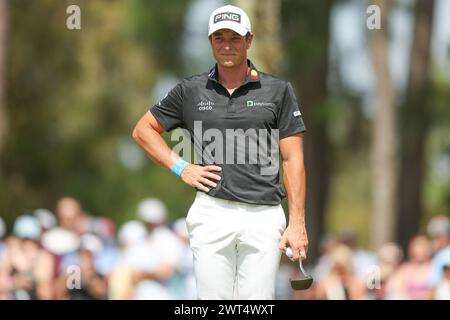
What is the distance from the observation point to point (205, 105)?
723 cm

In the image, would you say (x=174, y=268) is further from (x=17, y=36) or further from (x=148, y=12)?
(x=17, y=36)

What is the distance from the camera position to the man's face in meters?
7.16

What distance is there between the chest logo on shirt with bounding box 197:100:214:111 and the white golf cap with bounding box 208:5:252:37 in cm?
43

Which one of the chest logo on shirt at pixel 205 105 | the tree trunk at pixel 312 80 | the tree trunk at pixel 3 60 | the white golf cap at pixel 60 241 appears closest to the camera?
the chest logo on shirt at pixel 205 105

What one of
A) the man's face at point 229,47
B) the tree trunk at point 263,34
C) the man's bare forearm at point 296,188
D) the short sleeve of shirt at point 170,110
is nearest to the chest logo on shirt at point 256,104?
the man's face at point 229,47

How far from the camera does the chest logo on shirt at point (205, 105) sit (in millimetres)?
7211

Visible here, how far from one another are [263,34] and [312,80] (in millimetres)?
9051

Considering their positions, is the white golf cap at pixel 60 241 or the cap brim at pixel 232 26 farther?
the white golf cap at pixel 60 241

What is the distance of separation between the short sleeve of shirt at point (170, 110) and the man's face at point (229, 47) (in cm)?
37

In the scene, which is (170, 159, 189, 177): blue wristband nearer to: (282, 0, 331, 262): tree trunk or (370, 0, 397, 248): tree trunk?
(370, 0, 397, 248): tree trunk

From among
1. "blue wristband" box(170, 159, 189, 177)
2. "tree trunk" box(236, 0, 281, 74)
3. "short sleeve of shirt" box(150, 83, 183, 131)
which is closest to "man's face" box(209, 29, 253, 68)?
"short sleeve of shirt" box(150, 83, 183, 131)

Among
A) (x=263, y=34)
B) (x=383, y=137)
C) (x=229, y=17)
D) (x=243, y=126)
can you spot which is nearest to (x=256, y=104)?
(x=243, y=126)

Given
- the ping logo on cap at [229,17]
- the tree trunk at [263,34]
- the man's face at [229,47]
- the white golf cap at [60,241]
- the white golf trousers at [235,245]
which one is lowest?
the white golf cap at [60,241]

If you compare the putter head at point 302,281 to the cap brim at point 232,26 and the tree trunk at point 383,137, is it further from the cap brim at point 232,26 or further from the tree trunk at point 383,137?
the tree trunk at point 383,137
